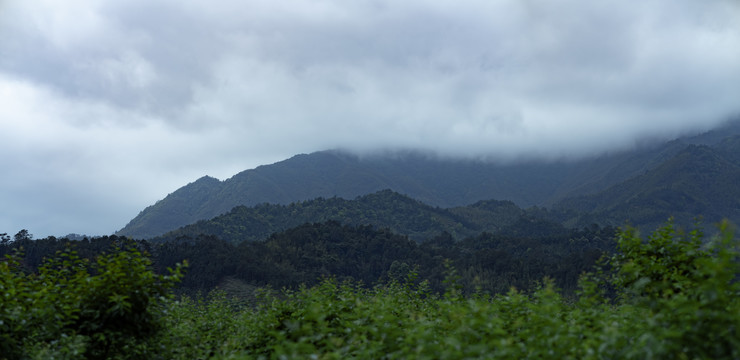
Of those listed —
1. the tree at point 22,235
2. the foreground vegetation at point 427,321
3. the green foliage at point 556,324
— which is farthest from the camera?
the tree at point 22,235

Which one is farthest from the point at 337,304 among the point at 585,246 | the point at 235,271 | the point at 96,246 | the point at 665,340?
the point at 585,246

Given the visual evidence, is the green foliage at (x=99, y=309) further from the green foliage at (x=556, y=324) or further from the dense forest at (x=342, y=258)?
the dense forest at (x=342, y=258)

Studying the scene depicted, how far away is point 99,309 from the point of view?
34.0 feet

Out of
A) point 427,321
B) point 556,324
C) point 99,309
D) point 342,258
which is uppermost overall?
point 99,309

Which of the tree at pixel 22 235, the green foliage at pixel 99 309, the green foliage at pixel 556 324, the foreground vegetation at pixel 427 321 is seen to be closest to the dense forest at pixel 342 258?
the tree at pixel 22 235

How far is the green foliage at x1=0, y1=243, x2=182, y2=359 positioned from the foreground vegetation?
3 centimetres

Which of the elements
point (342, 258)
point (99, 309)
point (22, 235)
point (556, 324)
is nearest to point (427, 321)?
point (556, 324)

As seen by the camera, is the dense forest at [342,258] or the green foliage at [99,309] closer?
the green foliage at [99,309]

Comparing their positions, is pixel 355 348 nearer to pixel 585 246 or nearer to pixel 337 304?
pixel 337 304

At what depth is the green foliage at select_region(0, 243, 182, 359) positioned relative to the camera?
985 cm

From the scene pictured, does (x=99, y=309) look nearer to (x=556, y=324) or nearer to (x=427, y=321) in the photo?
A: (x=427, y=321)

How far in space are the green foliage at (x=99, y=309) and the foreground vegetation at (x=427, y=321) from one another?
3 centimetres

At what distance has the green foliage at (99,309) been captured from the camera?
32.3ft

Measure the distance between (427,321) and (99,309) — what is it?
6.80 meters
